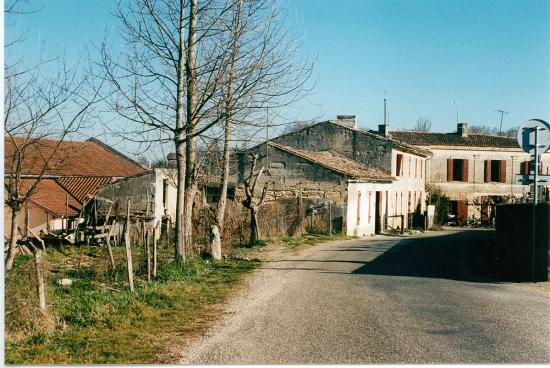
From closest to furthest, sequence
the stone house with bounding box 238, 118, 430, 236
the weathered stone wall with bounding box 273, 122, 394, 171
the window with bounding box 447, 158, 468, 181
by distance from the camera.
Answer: the stone house with bounding box 238, 118, 430, 236
the weathered stone wall with bounding box 273, 122, 394, 171
the window with bounding box 447, 158, 468, 181

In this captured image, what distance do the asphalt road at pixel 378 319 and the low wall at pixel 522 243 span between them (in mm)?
495

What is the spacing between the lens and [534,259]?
37.4ft

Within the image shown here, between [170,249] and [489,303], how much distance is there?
10745mm

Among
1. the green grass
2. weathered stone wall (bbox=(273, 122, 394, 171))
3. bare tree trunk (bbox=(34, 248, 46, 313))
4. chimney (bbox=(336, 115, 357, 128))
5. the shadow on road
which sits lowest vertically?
the green grass

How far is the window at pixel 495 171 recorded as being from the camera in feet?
113

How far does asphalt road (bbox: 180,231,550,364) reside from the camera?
6.50m

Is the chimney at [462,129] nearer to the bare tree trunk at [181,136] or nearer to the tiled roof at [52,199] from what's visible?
the tiled roof at [52,199]

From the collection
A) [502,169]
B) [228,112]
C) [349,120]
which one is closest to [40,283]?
[228,112]

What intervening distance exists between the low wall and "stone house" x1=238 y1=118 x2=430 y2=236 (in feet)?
34.3

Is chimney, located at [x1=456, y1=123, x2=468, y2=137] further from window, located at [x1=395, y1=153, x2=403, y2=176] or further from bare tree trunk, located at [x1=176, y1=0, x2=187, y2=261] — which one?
bare tree trunk, located at [x1=176, y1=0, x2=187, y2=261]

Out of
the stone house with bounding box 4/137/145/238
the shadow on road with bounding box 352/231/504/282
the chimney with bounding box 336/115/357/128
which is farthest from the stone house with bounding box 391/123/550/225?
the stone house with bounding box 4/137/145/238

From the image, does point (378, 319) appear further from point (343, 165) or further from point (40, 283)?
point (343, 165)

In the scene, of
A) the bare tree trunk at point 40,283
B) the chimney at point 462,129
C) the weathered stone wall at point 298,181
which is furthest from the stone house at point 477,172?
the bare tree trunk at point 40,283

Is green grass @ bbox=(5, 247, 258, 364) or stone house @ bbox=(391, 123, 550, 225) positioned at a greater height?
stone house @ bbox=(391, 123, 550, 225)
